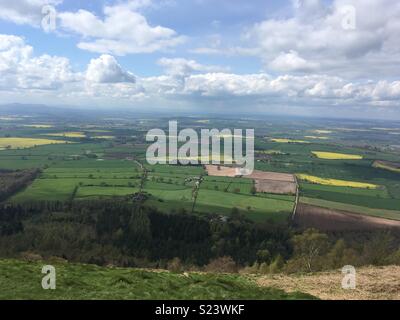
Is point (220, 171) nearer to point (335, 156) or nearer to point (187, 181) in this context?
point (187, 181)

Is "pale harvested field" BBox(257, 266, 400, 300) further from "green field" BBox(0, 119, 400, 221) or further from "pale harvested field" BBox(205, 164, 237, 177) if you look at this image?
"pale harvested field" BBox(205, 164, 237, 177)

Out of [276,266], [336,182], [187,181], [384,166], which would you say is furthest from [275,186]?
[276,266]

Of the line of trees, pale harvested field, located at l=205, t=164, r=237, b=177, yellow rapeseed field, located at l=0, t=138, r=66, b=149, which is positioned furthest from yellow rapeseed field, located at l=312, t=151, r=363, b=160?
yellow rapeseed field, located at l=0, t=138, r=66, b=149

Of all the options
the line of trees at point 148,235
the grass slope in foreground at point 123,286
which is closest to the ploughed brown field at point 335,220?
the line of trees at point 148,235

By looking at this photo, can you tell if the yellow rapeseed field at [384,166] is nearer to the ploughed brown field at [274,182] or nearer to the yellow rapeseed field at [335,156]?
the yellow rapeseed field at [335,156]

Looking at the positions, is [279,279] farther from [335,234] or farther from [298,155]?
[298,155]
